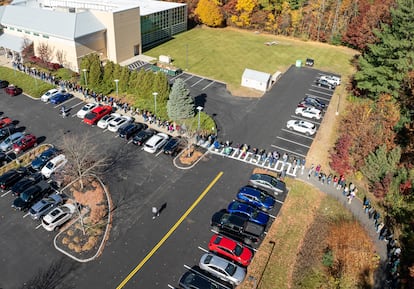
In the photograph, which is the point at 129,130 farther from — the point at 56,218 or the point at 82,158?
the point at 56,218

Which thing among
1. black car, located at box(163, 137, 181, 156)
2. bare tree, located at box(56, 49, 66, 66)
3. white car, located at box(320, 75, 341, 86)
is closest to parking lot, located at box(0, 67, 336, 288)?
black car, located at box(163, 137, 181, 156)

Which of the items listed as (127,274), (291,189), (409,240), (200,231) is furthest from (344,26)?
(127,274)

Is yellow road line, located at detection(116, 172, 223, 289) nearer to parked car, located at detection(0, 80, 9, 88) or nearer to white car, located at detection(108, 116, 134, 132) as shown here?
white car, located at detection(108, 116, 134, 132)

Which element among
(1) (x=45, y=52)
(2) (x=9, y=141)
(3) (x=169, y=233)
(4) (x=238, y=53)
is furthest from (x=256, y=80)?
(1) (x=45, y=52)

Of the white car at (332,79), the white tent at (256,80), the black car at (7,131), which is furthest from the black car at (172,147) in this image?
the white car at (332,79)

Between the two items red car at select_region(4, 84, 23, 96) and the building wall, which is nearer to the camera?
red car at select_region(4, 84, 23, 96)

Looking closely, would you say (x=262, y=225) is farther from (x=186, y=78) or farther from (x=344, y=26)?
(x=344, y=26)
